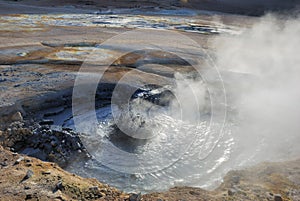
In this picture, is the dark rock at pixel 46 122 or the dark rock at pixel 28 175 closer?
the dark rock at pixel 28 175

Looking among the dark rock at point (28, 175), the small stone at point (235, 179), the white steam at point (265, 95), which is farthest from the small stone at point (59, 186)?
the white steam at point (265, 95)

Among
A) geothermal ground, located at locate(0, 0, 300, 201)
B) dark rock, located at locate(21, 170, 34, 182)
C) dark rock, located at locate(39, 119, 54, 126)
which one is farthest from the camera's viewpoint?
dark rock, located at locate(39, 119, 54, 126)

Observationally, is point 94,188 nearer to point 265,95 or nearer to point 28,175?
point 28,175

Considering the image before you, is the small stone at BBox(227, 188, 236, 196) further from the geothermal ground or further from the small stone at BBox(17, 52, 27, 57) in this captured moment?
the small stone at BBox(17, 52, 27, 57)

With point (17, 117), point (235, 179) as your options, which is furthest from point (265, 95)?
point (17, 117)

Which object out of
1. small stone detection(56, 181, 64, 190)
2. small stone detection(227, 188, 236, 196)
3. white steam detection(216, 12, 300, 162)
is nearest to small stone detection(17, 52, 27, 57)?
white steam detection(216, 12, 300, 162)

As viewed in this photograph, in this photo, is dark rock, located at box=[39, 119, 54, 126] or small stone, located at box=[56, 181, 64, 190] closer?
small stone, located at box=[56, 181, 64, 190]

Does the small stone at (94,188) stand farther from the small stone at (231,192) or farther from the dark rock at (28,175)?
the small stone at (231,192)

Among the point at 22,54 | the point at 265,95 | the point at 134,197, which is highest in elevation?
the point at 265,95
